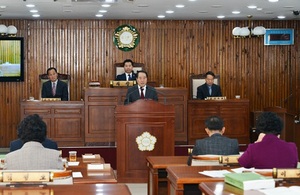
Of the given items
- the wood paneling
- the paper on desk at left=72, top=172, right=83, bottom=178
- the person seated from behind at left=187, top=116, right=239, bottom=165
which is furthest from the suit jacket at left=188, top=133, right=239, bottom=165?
the wood paneling

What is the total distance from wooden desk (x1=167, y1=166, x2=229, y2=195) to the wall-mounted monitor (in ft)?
35.7

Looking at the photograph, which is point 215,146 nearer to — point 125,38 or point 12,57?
point 125,38

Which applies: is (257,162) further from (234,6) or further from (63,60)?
(63,60)

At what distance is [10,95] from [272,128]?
11.2 meters

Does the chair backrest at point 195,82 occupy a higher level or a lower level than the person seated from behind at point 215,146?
higher

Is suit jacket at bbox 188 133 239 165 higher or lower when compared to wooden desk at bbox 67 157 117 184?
higher

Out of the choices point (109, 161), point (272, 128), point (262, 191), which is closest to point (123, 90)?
point (109, 161)

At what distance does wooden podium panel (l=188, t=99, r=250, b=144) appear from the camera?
13.4 m

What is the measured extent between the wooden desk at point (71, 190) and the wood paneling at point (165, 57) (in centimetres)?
1169

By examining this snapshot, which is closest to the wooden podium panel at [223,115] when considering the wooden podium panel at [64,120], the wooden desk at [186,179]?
the wooden podium panel at [64,120]

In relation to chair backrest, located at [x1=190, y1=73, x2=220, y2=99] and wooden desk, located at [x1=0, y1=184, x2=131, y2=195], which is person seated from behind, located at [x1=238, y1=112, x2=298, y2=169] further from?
chair backrest, located at [x1=190, y1=73, x2=220, y2=99]

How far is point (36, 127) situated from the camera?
16.8ft

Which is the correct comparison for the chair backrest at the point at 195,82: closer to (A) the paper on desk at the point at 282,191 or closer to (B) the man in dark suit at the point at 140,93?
(B) the man in dark suit at the point at 140,93

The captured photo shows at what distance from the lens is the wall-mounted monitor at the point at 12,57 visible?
1552 cm
